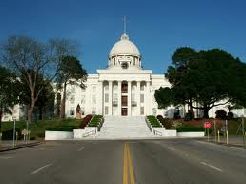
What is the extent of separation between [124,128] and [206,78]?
1815 centimetres

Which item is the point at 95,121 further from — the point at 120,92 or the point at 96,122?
the point at 120,92

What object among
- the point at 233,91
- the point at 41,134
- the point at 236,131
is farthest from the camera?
the point at 233,91

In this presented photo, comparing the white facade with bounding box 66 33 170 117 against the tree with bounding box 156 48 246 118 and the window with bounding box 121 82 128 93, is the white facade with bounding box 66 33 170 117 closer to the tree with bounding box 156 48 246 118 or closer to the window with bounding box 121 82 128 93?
the window with bounding box 121 82 128 93

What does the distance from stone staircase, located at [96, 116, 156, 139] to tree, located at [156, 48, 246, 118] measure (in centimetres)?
798

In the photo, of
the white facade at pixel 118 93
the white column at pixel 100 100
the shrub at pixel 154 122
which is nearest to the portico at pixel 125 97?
the white facade at pixel 118 93

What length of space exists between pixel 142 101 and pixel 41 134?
2091 inches

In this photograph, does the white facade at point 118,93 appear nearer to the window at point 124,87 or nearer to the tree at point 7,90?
the window at point 124,87

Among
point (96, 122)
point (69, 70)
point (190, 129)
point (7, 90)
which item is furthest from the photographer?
point (7, 90)

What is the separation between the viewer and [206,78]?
74.7 metres

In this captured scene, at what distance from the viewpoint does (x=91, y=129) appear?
66.4 metres

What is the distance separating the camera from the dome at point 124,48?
11604 centimetres

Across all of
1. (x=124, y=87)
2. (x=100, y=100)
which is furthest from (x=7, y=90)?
(x=124, y=87)

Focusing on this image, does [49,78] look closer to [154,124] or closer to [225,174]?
[154,124]

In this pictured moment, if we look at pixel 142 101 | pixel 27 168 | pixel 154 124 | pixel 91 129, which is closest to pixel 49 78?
pixel 91 129
